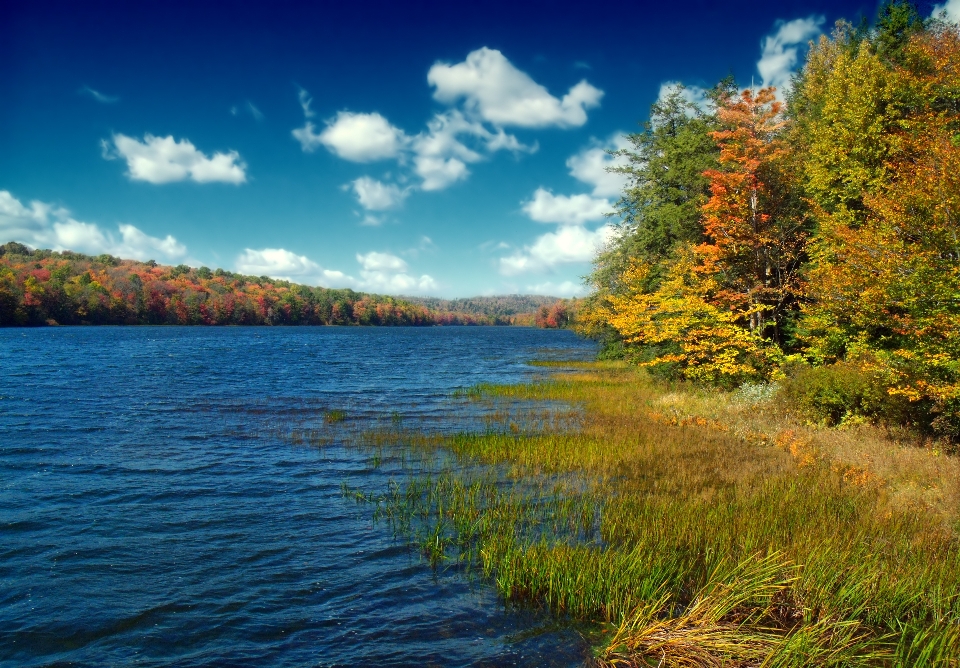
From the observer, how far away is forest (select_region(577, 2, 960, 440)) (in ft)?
49.2

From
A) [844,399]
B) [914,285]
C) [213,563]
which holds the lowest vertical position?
[213,563]

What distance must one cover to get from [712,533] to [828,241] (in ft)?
56.2

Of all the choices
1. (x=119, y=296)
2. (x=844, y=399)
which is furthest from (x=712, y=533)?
(x=119, y=296)

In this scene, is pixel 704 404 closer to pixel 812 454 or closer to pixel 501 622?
pixel 812 454

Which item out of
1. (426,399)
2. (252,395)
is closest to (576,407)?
(426,399)

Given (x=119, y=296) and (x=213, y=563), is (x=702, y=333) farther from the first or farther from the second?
(x=119, y=296)

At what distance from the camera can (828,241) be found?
22172 mm

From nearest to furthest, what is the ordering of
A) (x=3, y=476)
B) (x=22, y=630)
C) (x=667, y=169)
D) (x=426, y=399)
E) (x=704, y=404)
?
(x=22, y=630), (x=3, y=476), (x=704, y=404), (x=426, y=399), (x=667, y=169)

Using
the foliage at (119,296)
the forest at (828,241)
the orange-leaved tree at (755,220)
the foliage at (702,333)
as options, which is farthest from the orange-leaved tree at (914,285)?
the foliage at (119,296)

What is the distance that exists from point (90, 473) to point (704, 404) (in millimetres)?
21625

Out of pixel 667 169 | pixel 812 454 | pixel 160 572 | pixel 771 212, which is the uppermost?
pixel 667 169

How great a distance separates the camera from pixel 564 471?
51.0 feet

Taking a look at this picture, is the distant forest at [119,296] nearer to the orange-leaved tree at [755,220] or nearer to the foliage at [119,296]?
the foliage at [119,296]

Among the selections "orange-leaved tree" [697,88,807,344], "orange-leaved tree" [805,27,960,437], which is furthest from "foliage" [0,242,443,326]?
"orange-leaved tree" [805,27,960,437]
